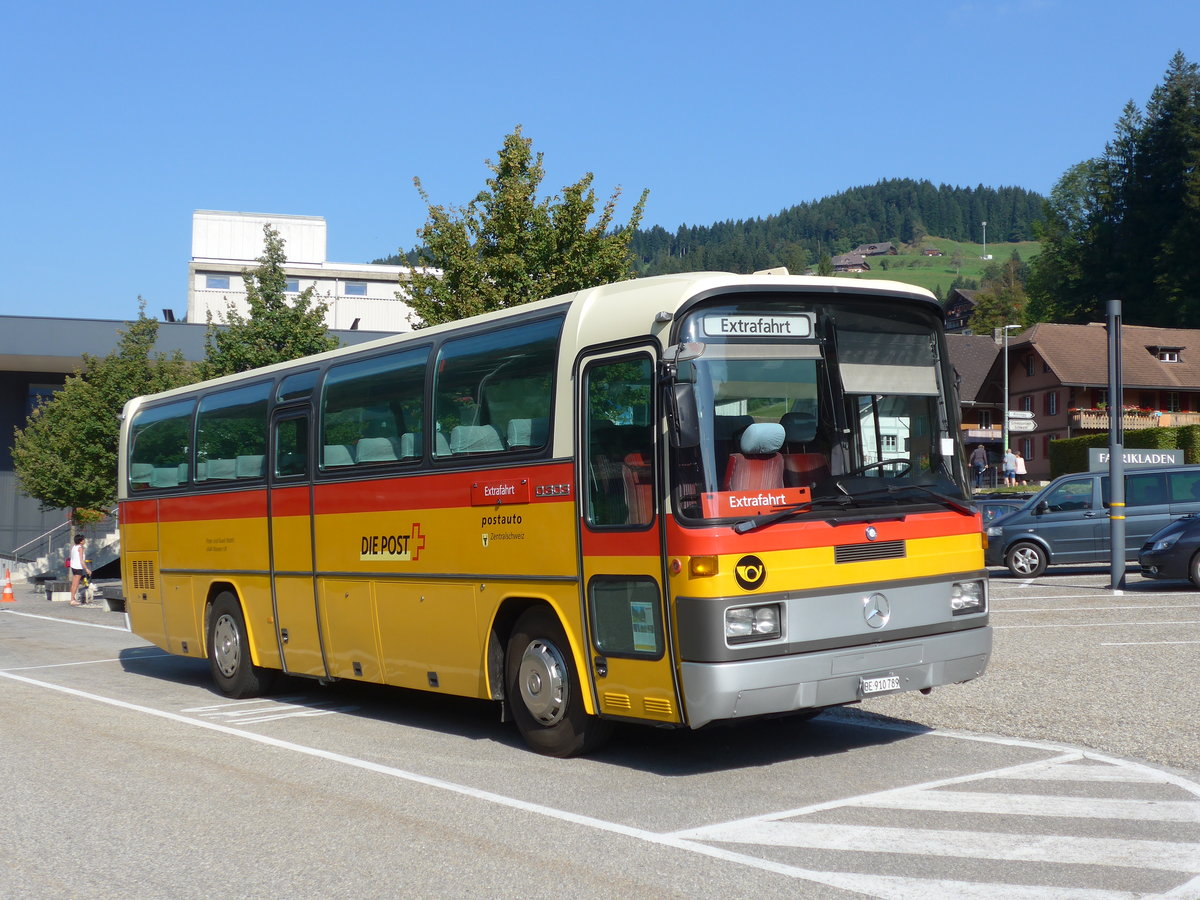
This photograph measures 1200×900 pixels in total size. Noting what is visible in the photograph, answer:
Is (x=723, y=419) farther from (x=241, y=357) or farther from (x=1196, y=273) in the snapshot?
(x=1196, y=273)

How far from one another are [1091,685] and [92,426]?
28296mm

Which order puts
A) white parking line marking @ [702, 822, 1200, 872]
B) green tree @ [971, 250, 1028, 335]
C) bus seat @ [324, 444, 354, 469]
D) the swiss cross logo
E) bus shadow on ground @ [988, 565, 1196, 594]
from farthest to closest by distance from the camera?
green tree @ [971, 250, 1028, 335], bus shadow on ground @ [988, 565, 1196, 594], bus seat @ [324, 444, 354, 469], the swiss cross logo, white parking line marking @ [702, 822, 1200, 872]

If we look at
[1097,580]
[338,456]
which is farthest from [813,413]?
[1097,580]

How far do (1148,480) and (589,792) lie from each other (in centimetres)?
1856

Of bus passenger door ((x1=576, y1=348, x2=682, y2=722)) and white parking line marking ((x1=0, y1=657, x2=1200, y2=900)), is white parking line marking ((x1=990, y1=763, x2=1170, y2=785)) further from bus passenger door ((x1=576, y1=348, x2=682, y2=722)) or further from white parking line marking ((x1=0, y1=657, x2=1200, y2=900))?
bus passenger door ((x1=576, y1=348, x2=682, y2=722))

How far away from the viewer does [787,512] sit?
26.0 ft

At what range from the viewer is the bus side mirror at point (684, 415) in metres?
7.68

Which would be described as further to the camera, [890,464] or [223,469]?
[223,469]

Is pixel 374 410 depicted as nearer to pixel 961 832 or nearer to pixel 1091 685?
pixel 961 832

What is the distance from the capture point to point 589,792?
7.82 m

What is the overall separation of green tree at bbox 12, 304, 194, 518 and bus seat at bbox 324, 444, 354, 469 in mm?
22731

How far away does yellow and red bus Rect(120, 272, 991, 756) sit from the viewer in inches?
309


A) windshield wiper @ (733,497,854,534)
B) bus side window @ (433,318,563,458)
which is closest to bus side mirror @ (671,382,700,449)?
windshield wiper @ (733,497,854,534)

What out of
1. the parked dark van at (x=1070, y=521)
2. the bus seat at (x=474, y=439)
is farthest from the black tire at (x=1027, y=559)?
the bus seat at (x=474, y=439)
